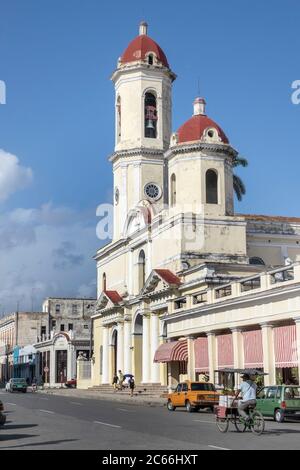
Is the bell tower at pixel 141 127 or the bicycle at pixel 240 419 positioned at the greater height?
the bell tower at pixel 141 127

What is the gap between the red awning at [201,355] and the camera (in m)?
38.3

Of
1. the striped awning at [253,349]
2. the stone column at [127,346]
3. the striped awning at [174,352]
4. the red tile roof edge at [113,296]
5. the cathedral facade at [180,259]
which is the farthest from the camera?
the red tile roof edge at [113,296]

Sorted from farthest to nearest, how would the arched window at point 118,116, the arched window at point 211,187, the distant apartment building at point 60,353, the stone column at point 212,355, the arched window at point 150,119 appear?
1. the distant apartment building at point 60,353
2. the arched window at point 118,116
3. the arched window at point 150,119
4. the arched window at point 211,187
5. the stone column at point 212,355

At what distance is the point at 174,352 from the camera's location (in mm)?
42062

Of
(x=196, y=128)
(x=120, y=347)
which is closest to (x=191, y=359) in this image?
(x=196, y=128)

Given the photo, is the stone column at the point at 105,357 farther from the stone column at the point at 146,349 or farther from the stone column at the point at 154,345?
the stone column at the point at 154,345

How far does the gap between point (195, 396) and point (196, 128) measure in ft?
82.5

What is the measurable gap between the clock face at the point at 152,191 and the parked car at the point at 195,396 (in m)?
30.8

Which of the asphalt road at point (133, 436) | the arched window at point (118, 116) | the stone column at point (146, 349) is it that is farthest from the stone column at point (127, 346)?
the asphalt road at point (133, 436)

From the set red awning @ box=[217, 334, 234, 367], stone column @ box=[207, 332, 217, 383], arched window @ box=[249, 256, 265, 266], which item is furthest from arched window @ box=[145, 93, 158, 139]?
red awning @ box=[217, 334, 234, 367]

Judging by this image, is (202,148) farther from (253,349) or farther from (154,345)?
(253,349)

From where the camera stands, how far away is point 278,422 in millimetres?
23125

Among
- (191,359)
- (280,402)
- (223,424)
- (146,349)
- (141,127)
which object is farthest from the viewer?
(141,127)
